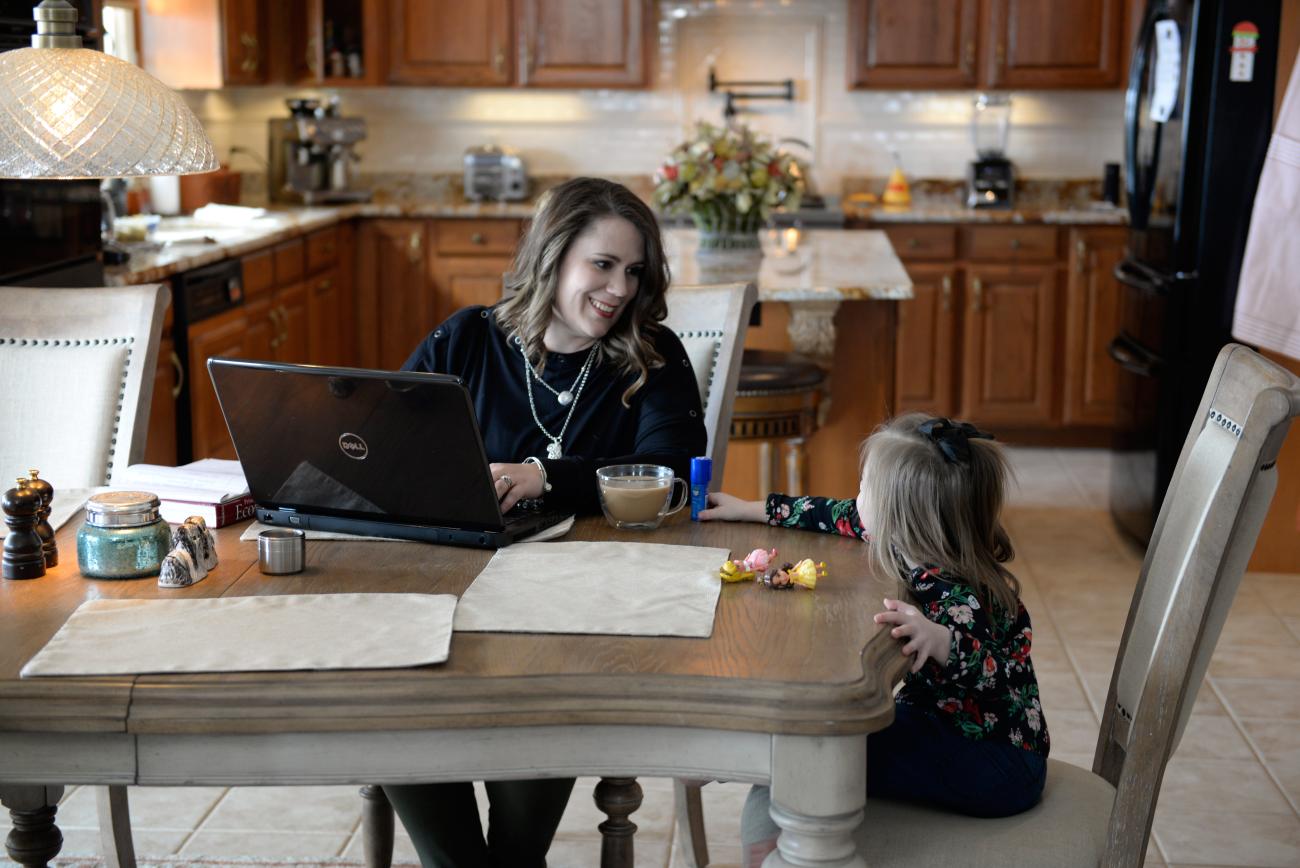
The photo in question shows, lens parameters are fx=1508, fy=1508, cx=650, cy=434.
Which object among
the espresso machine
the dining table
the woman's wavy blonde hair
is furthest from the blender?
the dining table

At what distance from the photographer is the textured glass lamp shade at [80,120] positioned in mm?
1662

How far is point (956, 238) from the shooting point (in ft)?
18.7

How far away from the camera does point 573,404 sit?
225 centimetres

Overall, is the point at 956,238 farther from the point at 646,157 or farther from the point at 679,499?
the point at 679,499

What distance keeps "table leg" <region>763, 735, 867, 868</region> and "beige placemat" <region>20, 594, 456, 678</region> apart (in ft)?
1.07

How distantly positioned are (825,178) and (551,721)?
5.21 metres

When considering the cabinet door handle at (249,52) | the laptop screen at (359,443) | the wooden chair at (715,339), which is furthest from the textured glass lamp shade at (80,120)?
the cabinet door handle at (249,52)

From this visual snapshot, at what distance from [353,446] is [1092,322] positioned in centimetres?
449

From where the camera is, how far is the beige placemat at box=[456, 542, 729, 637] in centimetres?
149

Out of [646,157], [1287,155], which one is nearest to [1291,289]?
[1287,155]

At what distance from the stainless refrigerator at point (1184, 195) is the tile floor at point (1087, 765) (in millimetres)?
565

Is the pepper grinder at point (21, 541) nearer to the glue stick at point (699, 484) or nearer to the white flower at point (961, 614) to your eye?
the glue stick at point (699, 484)

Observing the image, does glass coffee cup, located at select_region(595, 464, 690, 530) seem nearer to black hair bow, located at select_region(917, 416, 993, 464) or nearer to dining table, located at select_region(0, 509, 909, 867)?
black hair bow, located at select_region(917, 416, 993, 464)

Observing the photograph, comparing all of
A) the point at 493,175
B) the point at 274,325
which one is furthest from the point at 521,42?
the point at 274,325
